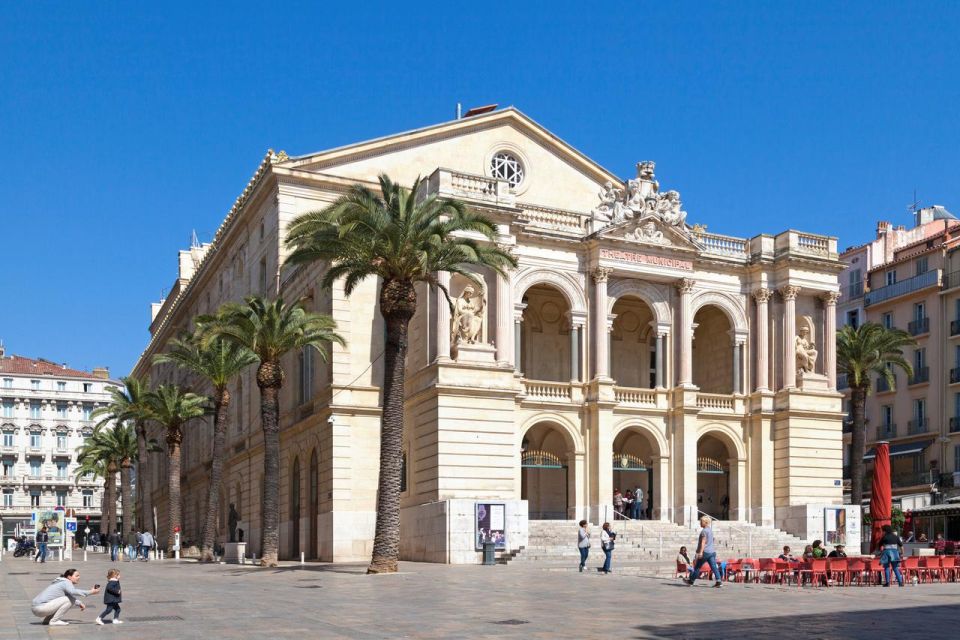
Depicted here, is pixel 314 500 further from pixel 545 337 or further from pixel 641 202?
pixel 641 202

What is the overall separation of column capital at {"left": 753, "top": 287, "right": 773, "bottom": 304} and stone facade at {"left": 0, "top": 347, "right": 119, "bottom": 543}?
287ft

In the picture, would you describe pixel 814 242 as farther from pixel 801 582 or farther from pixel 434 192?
pixel 801 582

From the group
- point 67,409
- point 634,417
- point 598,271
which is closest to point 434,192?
point 598,271

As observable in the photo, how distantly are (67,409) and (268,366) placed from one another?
294 feet

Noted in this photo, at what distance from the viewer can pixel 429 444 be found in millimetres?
41750

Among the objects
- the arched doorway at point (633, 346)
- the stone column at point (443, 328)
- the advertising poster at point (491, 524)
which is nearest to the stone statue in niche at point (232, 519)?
the arched doorway at point (633, 346)

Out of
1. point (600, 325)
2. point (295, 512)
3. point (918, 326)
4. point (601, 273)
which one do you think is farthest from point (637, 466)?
point (918, 326)

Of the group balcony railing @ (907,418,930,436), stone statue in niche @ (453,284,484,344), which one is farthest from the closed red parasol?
balcony railing @ (907,418,930,436)

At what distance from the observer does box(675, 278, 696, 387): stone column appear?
47.4 metres

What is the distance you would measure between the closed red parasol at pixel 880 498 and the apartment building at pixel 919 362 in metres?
25.2

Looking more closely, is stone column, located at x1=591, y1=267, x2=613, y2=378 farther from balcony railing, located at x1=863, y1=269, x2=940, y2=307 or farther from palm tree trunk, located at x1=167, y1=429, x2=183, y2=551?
balcony railing, located at x1=863, y1=269, x2=940, y2=307

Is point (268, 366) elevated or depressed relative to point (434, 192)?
depressed

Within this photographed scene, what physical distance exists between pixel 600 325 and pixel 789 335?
28.5ft

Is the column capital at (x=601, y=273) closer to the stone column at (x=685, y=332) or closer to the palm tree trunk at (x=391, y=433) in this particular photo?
the stone column at (x=685, y=332)
